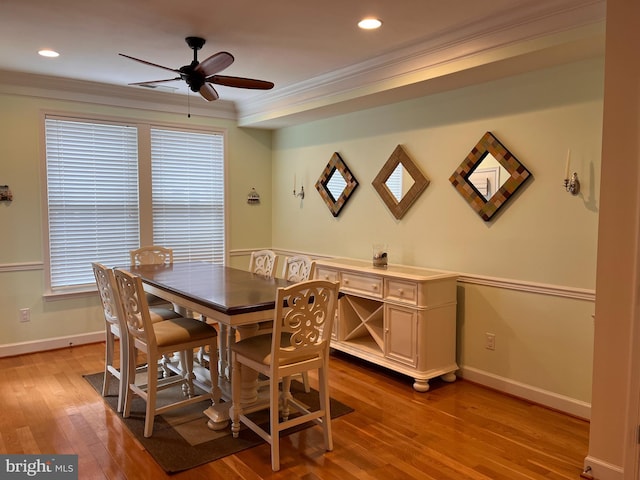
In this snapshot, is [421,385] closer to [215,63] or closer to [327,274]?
[327,274]

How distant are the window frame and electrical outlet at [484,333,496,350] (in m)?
3.14

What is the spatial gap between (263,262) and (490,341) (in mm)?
1894

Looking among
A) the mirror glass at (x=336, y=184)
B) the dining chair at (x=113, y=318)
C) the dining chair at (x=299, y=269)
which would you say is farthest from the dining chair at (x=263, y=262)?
the mirror glass at (x=336, y=184)

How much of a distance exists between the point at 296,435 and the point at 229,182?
11.2 feet

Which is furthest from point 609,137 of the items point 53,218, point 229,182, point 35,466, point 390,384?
point 53,218

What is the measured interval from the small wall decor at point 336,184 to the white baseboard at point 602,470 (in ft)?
9.68

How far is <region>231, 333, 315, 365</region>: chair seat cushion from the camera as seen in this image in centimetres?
260

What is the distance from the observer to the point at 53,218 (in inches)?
178

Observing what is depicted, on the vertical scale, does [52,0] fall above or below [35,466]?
above

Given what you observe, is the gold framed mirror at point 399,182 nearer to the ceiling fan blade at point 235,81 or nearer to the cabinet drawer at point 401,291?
the cabinet drawer at point 401,291

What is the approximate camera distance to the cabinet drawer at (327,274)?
167 inches

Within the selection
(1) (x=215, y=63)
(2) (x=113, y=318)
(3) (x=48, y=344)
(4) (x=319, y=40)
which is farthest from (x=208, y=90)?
(3) (x=48, y=344)

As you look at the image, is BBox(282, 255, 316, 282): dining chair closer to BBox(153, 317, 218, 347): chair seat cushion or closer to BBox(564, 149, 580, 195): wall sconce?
BBox(153, 317, 218, 347): chair seat cushion

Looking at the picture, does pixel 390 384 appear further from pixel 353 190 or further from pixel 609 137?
pixel 609 137
